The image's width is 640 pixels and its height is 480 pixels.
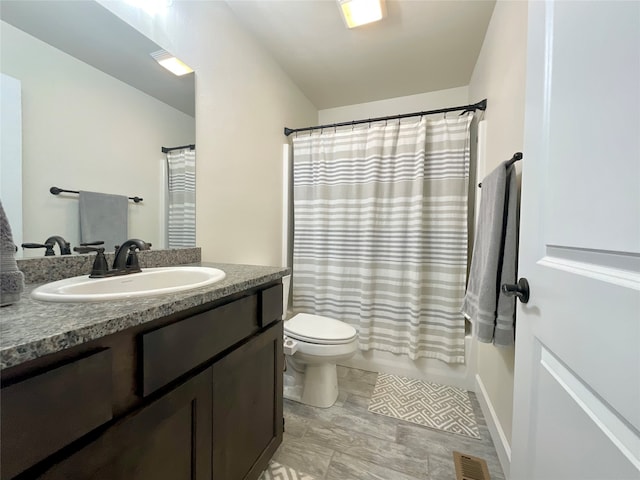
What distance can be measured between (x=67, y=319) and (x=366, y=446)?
136 cm

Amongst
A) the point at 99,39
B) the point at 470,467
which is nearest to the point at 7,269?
the point at 99,39

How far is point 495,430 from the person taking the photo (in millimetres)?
1242

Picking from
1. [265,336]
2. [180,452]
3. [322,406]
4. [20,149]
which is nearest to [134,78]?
[20,149]

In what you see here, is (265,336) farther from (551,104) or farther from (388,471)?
(551,104)

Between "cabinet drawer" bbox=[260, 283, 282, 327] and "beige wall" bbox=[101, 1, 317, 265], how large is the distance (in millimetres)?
593

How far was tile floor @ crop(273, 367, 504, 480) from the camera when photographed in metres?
1.10

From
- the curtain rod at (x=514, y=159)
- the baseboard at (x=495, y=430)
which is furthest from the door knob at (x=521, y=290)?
the baseboard at (x=495, y=430)

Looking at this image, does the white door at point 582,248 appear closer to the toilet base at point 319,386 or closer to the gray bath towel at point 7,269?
the toilet base at point 319,386

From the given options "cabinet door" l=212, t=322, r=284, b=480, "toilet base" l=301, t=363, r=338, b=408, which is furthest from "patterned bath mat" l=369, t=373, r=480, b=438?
"cabinet door" l=212, t=322, r=284, b=480

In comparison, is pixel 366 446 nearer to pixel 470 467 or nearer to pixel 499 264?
pixel 470 467

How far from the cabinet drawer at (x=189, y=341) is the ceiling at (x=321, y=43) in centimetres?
103

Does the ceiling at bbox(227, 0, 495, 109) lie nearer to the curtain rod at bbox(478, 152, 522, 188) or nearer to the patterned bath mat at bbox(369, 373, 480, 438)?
the curtain rod at bbox(478, 152, 522, 188)

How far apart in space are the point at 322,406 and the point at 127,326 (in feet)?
4.54

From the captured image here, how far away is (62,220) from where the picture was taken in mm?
864
